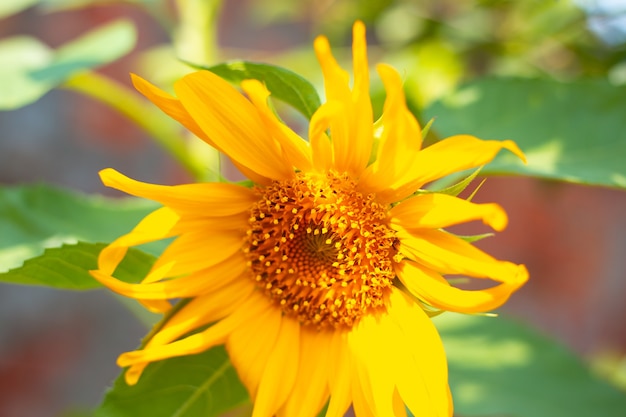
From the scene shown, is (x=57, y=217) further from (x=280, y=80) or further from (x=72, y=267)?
(x=280, y=80)

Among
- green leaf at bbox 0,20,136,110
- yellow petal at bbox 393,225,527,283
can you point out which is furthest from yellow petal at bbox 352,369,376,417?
green leaf at bbox 0,20,136,110

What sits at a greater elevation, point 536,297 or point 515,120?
point 515,120

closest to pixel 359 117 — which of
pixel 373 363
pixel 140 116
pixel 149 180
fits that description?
pixel 373 363

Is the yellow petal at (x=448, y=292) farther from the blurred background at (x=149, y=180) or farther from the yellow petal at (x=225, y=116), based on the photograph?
the blurred background at (x=149, y=180)

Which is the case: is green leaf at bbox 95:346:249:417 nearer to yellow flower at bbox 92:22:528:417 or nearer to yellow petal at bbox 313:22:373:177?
yellow flower at bbox 92:22:528:417

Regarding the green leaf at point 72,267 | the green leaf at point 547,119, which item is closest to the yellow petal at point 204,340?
the green leaf at point 72,267

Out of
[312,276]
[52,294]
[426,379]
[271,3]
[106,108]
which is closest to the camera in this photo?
[426,379]

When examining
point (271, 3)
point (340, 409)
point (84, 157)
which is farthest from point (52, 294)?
point (340, 409)

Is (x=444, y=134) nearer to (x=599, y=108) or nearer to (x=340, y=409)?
(x=599, y=108)
